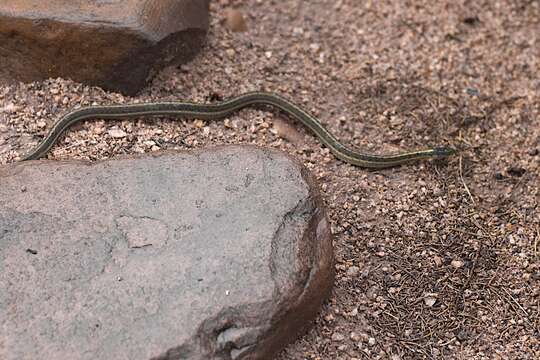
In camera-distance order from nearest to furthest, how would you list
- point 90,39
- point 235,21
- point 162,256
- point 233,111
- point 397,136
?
point 162,256, point 90,39, point 233,111, point 397,136, point 235,21

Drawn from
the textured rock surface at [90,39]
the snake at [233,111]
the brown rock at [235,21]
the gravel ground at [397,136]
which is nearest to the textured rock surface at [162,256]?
the gravel ground at [397,136]

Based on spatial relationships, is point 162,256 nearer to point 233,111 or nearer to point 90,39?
point 233,111

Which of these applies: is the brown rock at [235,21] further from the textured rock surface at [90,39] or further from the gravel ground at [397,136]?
the textured rock surface at [90,39]

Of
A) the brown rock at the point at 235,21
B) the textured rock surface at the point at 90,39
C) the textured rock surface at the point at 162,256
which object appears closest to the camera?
the textured rock surface at the point at 162,256

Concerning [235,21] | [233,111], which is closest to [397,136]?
[233,111]

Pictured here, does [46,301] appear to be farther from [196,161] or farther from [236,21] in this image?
[236,21]

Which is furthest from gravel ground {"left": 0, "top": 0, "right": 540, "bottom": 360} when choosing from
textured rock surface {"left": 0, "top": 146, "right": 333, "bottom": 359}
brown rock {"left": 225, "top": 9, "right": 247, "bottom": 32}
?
textured rock surface {"left": 0, "top": 146, "right": 333, "bottom": 359}
